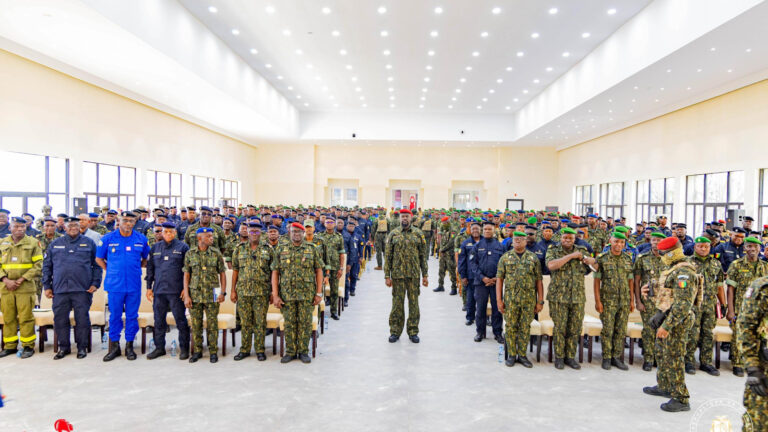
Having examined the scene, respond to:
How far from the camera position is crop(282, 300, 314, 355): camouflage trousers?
5262 mm

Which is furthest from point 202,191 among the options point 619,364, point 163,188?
point 619,364

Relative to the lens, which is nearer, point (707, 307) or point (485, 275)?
point (707, 307)

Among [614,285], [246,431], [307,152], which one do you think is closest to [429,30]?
[614,285]

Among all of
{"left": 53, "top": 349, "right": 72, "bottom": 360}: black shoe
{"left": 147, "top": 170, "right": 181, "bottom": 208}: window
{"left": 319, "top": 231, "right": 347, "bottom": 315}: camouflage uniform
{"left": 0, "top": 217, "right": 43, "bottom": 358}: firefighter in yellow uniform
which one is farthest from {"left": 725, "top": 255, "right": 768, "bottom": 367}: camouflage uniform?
{"left": 147, "top": 170, "right": 181, "bottom": 208}: window

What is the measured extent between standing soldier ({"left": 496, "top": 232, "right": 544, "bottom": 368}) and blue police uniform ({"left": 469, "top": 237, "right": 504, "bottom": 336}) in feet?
2.22

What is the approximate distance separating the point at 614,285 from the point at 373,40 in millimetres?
11694

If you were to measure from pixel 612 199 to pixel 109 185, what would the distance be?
22.2m

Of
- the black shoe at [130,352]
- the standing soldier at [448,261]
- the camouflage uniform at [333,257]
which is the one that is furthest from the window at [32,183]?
the standing soldier at [448,261]

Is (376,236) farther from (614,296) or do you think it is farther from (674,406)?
(674,406)

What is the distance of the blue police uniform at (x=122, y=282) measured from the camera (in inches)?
207

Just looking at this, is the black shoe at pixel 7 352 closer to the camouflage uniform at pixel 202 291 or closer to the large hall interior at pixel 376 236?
the large hall interior at pixel 376 236

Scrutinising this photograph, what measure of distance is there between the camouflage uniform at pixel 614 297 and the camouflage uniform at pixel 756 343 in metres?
2.54

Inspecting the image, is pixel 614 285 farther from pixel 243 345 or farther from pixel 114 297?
pixel 114 297

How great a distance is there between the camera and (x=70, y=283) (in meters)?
5.24
